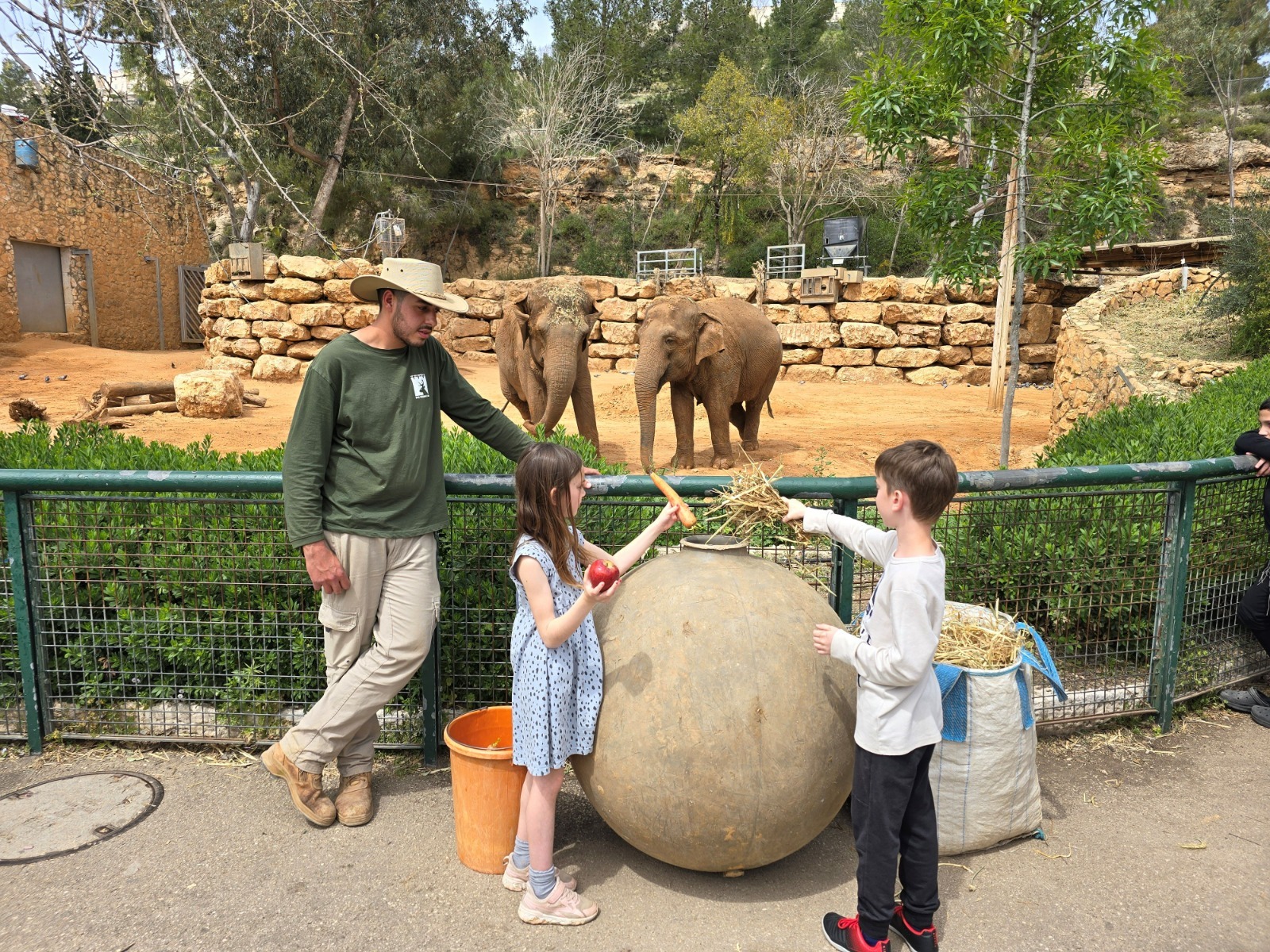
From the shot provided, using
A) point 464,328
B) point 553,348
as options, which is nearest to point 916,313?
point 464,328

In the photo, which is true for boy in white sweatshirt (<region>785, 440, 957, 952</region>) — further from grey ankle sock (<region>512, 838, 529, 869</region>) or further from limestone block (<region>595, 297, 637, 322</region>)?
limestone block (<region>595, 297, 637, 322</region>)

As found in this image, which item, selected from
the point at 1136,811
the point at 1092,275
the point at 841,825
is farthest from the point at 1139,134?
the point at 1092,275

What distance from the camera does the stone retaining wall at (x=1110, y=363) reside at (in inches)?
500

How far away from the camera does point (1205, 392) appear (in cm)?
889

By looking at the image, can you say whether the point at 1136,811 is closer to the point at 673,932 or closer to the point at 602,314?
the point at 673,932

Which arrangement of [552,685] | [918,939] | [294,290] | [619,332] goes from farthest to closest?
[619,332], [294,290], [552,685], [918,939]

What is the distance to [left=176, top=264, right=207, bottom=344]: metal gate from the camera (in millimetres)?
30672

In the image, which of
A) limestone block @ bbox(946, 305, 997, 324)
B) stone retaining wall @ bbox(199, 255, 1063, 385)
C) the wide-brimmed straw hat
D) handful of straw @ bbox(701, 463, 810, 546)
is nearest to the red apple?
handful of straw @ bbox(701, 463, 810, 546)

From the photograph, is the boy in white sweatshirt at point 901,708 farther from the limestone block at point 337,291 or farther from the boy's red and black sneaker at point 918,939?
the limestone block at point 337,291

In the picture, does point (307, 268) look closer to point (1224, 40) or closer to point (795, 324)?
point (795, 324)

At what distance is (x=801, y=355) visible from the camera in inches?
961

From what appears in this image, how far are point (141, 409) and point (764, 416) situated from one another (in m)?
11.5

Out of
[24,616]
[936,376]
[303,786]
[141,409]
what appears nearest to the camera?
[303,786]

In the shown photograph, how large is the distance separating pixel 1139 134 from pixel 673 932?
9847mm
